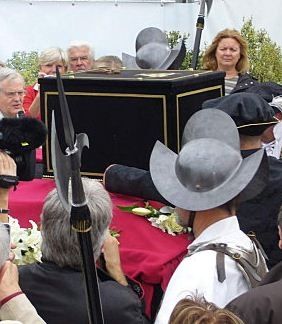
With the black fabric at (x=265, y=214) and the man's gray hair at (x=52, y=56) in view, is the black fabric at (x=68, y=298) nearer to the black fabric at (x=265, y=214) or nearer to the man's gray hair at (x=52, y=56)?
the black fabric at (x=265, y=214)

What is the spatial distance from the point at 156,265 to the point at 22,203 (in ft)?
2.48

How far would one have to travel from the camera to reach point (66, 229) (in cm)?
241

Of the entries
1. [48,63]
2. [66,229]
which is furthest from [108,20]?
[66,229]

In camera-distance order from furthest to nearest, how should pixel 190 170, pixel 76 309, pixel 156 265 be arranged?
1. pixel 156 265
2. pixel 190 170
3. pixel 76 309

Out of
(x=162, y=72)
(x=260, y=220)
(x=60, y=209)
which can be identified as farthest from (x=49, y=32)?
(x=60, y=209)

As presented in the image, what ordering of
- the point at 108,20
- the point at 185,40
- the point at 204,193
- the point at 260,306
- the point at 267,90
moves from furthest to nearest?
the point at 185,40 → the point at 108,20 → the point at 267,90 → the point at 204,193 → the point at 260,306

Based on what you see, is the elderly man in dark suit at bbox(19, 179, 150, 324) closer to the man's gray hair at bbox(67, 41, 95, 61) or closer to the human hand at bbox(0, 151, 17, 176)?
the human hand at bbox(0, 151, 17, 176)

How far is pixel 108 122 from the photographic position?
12.3 feet

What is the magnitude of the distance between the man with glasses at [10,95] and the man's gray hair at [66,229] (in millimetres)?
2309

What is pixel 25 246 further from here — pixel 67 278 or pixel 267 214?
pixel 267 214

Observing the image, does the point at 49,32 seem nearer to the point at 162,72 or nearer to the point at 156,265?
the point at 162,72

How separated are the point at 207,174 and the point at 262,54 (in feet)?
14.2

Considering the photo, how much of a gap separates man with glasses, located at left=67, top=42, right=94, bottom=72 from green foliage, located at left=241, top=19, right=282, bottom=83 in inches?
56.4

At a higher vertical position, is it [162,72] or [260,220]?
[162,72]
